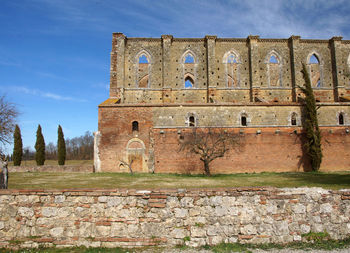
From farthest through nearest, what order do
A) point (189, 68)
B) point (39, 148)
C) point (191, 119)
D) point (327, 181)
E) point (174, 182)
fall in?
point (39, 148) < point (189, 68) < point (191, 119) < point (174, 182) < point (327, 181)

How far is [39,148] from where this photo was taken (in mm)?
32312

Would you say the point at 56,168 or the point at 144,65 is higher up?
the point at 144,65

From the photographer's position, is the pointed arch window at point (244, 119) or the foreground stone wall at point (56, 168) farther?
the foreground stone wall at point (56, 168)

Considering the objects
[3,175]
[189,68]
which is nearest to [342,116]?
[189,68]

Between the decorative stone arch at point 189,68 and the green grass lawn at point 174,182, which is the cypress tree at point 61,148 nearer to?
the decorative stone arch at point 189,68

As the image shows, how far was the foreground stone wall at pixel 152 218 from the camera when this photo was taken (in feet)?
19.0

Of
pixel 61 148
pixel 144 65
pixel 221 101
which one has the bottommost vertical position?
pixel 61 148

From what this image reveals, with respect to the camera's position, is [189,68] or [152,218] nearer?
[152,218]

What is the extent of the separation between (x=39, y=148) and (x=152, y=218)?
101 ft

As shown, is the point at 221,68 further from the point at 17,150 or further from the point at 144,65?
the point at 17,150

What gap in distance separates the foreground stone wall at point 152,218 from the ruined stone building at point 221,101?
43.7 ft

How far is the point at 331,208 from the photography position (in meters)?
6.10

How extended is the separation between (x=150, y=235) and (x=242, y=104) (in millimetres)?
16232

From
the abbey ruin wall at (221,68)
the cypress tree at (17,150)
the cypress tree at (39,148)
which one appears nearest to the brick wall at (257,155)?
the abbey ruin wall at (221,68)
